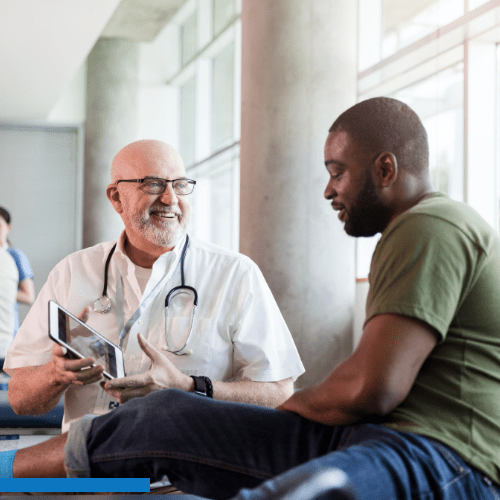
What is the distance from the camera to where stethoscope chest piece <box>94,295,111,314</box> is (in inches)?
81.9

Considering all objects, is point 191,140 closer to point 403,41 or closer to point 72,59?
point 72,59

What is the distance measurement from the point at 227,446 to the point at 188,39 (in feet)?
32.9

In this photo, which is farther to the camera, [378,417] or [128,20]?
[128,20]

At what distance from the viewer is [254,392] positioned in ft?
6.51

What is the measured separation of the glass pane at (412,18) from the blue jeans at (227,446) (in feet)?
12.6

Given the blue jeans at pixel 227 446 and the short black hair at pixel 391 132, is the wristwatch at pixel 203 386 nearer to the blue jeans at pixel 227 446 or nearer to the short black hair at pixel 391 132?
the blue jeans at pixel 227 446

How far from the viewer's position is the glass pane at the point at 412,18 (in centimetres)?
455

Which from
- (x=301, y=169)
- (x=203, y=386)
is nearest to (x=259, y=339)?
(x=203, y=386)

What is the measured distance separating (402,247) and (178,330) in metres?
1.03

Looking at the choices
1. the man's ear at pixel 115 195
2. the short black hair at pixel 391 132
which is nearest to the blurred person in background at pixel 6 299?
the man's ear at pixel 115 195

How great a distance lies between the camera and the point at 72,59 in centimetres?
764

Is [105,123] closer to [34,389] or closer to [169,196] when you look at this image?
[169,196]

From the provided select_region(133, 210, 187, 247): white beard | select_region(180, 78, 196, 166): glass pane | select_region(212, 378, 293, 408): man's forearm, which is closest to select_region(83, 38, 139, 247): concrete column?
select_region(180, 78, 196, 166): glass pane

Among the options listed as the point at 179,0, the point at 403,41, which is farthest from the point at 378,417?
the point at 179,0
